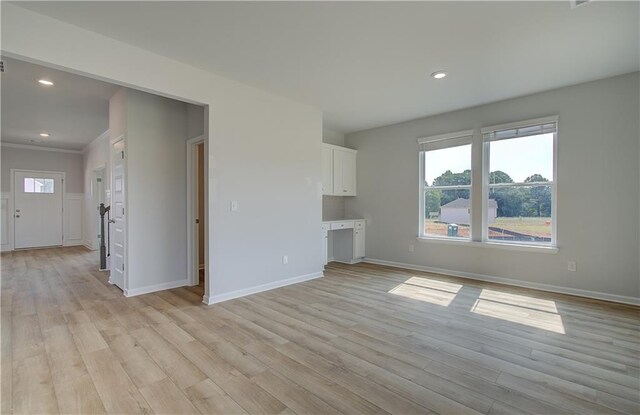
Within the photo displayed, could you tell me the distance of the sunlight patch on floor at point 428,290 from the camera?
149 inches

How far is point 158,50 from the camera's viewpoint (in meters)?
3.04

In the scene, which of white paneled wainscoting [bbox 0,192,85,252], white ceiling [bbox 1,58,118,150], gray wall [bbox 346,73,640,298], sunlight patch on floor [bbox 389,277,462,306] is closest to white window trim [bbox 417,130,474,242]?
gray wall [bbox 346,73,640,298]

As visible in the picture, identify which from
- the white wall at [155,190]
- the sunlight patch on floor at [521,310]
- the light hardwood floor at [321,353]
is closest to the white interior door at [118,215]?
the white wall at [155,190]

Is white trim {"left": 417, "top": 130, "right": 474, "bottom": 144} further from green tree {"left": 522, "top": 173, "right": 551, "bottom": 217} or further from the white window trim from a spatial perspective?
green tree {"left": 522, "top": 173, "right": 551, "bottom": 217}

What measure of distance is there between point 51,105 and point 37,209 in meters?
4.69

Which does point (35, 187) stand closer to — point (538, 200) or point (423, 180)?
point (423, 180)

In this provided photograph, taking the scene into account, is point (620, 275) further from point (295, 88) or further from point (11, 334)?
point (11, 334)

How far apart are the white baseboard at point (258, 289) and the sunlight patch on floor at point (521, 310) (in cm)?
231

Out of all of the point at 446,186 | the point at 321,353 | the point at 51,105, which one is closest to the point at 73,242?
the point at 51,105

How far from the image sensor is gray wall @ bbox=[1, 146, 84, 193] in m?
7.58

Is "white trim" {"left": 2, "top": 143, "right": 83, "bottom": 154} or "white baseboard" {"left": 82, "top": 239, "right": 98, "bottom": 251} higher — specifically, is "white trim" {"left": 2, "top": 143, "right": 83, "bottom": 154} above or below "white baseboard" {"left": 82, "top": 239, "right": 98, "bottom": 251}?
above

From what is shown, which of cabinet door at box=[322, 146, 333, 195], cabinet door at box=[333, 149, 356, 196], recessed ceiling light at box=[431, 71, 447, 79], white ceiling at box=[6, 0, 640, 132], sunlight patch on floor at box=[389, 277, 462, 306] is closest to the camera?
white ceiling at box=[6, 0, 640, 132]

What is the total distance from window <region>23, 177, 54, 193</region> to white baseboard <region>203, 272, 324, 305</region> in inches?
298

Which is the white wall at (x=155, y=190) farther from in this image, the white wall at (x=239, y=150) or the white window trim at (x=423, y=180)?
the white window trim at (x=423, y=180)
